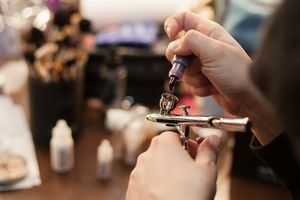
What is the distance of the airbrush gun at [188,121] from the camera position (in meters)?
0.58

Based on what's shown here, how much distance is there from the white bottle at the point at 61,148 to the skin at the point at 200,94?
28cm

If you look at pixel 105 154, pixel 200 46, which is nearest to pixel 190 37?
pixel 200 46

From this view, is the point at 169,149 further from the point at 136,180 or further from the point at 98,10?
the point at 98,10

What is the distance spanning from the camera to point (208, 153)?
633 mm

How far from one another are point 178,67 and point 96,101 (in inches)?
21.1

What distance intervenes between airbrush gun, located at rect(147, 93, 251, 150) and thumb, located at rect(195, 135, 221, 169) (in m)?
0.03

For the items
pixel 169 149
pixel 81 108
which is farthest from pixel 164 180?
pixel 81 108

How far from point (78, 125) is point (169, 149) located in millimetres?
456

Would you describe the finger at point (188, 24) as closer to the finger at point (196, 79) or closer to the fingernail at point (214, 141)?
the finger at point (196, 79)

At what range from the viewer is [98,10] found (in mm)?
1346

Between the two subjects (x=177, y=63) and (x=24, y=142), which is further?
(x=24, y=142)

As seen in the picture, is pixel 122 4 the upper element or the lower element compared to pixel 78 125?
upper

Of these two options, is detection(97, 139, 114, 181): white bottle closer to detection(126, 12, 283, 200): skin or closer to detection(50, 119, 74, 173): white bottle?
detection(50, 119, 74, 173): white bottle

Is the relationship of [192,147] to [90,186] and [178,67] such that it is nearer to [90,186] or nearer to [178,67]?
[178,67]
